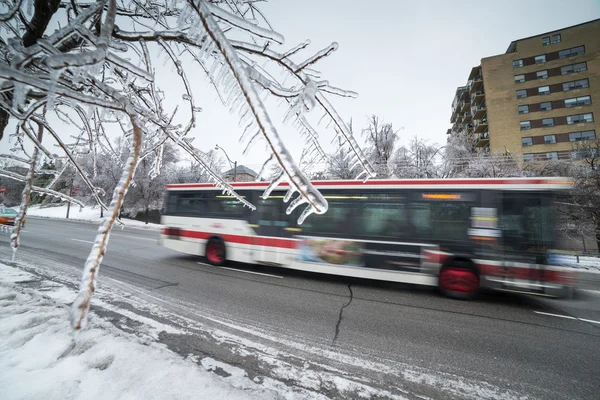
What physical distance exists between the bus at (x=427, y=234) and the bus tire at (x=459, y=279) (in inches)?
0.8

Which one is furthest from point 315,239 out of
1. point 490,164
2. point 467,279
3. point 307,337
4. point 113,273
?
point 490,164

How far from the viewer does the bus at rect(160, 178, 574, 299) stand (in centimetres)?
482

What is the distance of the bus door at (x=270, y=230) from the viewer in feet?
22.3

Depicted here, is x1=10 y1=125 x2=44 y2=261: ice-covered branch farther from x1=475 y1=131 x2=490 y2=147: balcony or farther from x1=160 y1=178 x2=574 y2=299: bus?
x1=475 y1=131 x2=490 y2=147: balcony

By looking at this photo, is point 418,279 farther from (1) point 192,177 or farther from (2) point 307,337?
(1) point 192,177

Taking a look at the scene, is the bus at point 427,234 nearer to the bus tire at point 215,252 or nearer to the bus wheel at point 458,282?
the bus wheel at point 458,282

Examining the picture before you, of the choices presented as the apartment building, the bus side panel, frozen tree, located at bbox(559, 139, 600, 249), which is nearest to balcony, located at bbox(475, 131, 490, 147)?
the apartment building

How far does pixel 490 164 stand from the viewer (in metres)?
18.8

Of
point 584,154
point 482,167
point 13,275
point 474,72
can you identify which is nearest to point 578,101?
point 474,72

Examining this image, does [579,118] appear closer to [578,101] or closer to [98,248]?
[578,101]

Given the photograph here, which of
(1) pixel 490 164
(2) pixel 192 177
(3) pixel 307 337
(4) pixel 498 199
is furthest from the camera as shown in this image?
(2) pixel 192 177

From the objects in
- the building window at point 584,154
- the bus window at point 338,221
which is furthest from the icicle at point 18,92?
the building window at point 584,154

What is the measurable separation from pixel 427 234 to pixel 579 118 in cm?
4535

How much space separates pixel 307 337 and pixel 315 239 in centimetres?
312
